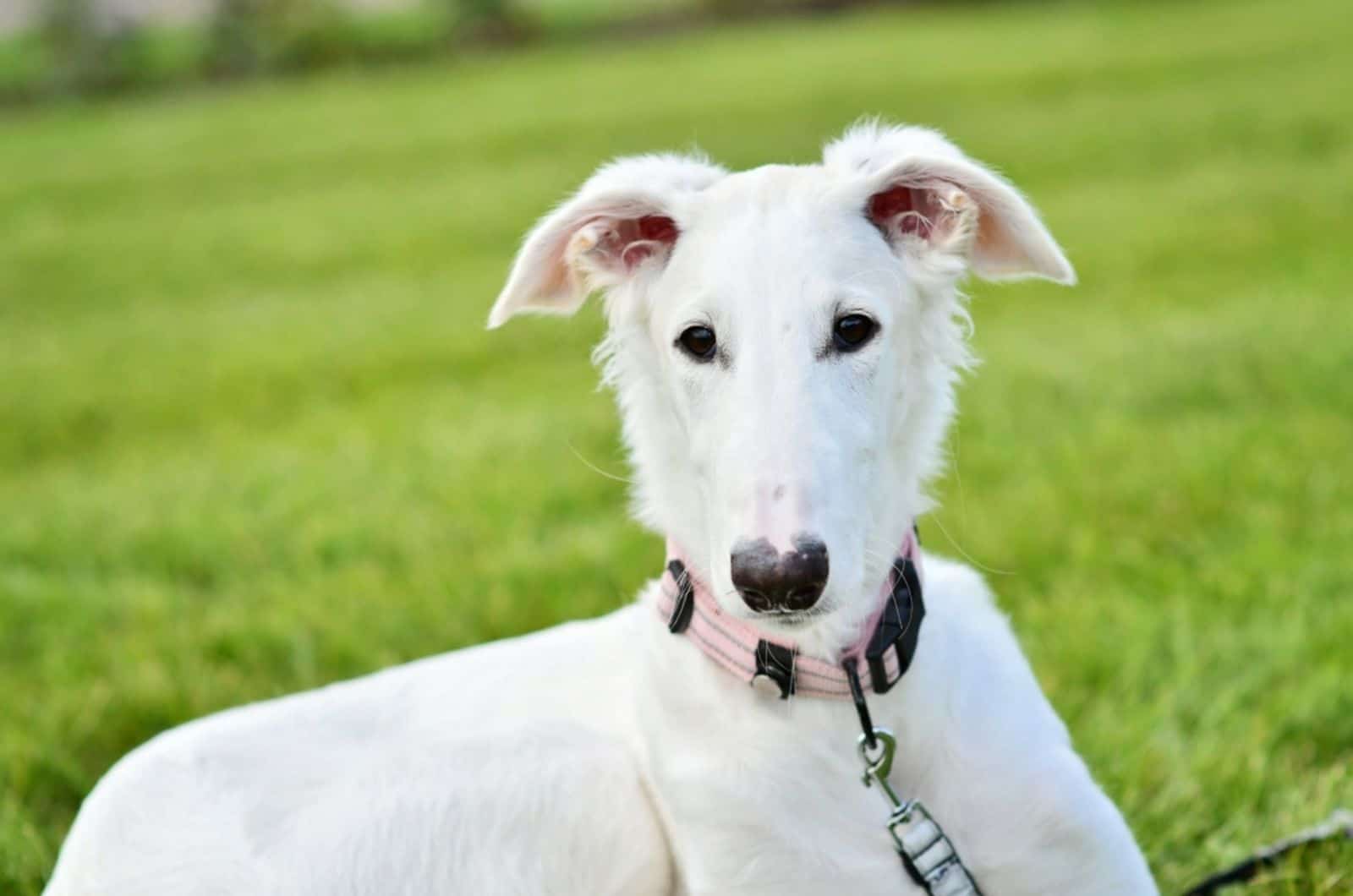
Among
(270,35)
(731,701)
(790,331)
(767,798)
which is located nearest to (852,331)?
(790,331)

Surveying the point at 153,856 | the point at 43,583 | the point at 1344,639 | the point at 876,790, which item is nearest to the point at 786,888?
the point at 876,790

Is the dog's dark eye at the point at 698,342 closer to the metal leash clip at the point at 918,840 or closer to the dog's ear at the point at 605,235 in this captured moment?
the dog's ear at the point at 605,235

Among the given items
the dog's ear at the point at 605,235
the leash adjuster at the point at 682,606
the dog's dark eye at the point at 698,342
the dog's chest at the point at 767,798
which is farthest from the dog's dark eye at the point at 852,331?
the dog's chest at the point at 767,798

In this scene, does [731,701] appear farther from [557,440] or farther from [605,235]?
[557,440]

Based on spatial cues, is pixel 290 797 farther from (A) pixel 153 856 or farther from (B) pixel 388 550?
(B) pixel 388 550

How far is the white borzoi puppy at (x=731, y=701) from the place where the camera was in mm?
3025

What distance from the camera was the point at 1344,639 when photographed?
5027mm

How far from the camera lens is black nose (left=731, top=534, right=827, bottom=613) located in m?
2.65

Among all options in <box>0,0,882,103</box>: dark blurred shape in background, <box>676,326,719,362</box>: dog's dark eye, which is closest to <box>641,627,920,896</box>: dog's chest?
<box>676,326,719,362</box>: dog's dark eye

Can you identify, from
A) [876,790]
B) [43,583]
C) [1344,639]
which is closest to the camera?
[876,790]

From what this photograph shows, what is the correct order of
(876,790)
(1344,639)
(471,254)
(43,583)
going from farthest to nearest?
(471,254), (43,583), (1344,639), (876,790)

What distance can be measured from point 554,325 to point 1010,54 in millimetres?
14427

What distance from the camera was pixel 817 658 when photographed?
3201 mm

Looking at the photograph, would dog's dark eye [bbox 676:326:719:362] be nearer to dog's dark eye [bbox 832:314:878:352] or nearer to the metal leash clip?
dog's dark eye [bbox 832:314:878:352]
